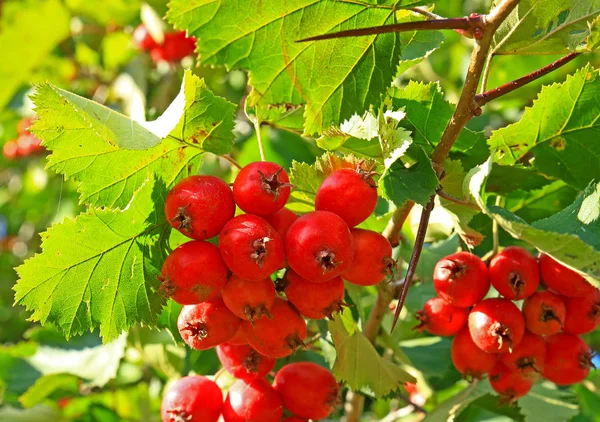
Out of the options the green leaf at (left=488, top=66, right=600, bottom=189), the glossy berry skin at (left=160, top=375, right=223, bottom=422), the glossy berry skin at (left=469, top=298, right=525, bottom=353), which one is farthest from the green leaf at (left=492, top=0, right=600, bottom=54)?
the glossy berry skin at (left=160, top=375, right=223, bottom=422)

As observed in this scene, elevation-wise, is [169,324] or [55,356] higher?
[169,324]

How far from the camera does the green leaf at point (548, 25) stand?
1.51 metres

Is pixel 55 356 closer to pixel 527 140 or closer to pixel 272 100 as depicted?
pixel 272 100

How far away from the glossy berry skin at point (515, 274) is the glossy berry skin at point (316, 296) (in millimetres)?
476

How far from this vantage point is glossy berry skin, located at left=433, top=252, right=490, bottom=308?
175cm

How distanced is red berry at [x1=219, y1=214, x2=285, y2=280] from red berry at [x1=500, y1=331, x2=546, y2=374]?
0.76 m

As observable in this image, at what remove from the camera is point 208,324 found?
5.01 feet

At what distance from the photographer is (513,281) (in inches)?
68.0

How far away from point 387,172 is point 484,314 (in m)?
0.50

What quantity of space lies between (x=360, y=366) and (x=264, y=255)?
0.68 m

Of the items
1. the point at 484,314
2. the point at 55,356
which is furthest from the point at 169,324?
the point at 55,356

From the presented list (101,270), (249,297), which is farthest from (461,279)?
(101,270)

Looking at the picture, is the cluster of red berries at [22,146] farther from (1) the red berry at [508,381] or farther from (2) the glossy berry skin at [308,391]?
(1) the red berry at [508,381]

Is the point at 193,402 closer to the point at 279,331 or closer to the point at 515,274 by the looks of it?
the point at 279,331
